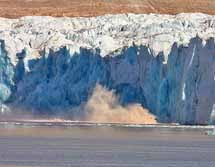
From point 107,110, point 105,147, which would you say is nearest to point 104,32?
point 107,110

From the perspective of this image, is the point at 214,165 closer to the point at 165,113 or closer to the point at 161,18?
the point at 165,113

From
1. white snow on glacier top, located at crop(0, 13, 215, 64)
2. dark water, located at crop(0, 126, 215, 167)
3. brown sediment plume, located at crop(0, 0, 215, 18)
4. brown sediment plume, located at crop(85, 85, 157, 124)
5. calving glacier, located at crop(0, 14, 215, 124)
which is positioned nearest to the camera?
dark water, located at crop(0, 126, 215, 167)

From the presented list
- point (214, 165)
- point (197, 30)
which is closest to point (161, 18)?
point (197, 30)

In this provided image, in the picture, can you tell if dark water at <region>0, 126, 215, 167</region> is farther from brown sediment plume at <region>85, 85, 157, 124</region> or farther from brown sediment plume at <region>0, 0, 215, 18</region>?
brown sediment plume at <region>0, 0, 215, 18</region>

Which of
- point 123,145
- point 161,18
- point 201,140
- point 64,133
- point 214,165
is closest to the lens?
point 214,165

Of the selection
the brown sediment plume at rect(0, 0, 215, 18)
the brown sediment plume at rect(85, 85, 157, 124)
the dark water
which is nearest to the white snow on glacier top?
the brown sediment plume at rect(85, 85, 157, 124)

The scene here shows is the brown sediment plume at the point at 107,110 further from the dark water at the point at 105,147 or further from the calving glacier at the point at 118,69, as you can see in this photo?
the dark water at the point at 105,147

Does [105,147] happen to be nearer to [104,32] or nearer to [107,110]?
[107,110]
